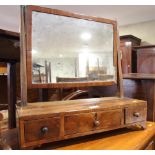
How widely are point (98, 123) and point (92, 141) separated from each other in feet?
0.26

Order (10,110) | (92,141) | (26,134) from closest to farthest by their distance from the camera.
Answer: (26,134)
(92,141)
(10,110)

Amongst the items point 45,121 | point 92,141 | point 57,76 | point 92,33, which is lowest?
point 92,141

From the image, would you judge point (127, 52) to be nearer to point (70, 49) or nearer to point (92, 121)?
point (70, 49)

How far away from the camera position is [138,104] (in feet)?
2.86

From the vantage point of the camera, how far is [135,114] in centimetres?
86

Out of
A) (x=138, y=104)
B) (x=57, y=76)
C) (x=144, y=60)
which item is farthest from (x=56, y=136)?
(x=144, y=60)

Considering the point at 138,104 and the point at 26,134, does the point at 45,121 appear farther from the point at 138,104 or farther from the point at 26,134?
the point at 138,104

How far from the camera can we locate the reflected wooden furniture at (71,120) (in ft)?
2.10

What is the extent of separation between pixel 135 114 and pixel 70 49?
447 mm

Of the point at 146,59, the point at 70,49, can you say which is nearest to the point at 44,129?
the point at 70,49

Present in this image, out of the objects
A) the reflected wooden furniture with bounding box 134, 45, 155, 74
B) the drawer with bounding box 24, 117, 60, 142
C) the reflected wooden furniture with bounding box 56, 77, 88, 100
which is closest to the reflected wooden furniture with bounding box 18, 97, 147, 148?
the drawer with bounding box 24, 117, 60, 142

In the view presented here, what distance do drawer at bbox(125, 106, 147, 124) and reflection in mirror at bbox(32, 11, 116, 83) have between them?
21cm

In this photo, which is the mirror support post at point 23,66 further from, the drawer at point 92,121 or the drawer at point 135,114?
the drawer at point 135,114

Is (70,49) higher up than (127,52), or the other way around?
(127,52)
